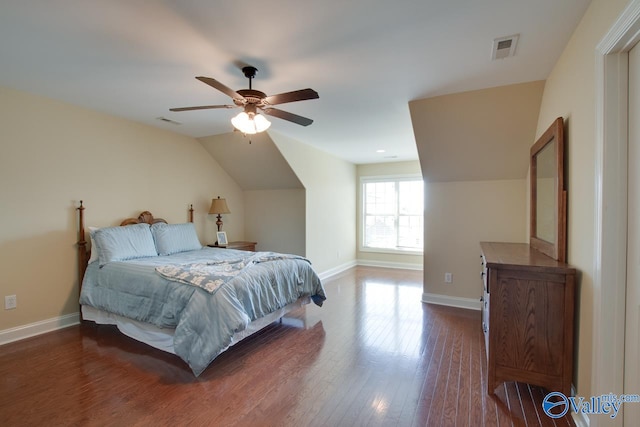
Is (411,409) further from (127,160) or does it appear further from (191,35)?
(127,160)

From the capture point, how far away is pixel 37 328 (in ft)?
9.96

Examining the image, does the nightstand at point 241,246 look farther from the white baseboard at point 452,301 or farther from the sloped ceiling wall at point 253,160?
the white baseboard at point 452,301

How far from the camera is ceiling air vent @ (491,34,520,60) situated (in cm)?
197

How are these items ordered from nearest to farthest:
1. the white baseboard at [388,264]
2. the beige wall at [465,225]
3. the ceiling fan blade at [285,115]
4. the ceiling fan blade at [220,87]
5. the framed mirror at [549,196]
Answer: the ceiling fan blade at [220,87]
the framed mirror at [549,196]
the ceiling fan blade at [285,115]
the beige wall at [465,225]
the white baseboard at [388,264]

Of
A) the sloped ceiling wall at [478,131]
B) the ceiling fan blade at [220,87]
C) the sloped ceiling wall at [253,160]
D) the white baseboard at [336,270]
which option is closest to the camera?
the ceiling fan blade at [220,87]

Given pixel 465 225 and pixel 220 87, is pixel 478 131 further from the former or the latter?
pixel 220 87

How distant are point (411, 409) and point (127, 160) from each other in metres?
4.11

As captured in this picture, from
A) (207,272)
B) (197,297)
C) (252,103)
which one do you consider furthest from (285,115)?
(197,297)

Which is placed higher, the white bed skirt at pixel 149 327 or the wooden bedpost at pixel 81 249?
the wooden bedpost at pixel 81 249

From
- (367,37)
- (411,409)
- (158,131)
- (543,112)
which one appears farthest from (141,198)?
(543,112)

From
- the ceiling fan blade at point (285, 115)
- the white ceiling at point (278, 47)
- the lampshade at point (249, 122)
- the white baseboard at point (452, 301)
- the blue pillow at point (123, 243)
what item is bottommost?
the white baseboard at point (452, 301)

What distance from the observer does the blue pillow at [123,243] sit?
10.3 ft

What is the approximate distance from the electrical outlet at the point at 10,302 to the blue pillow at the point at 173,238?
1.31 m

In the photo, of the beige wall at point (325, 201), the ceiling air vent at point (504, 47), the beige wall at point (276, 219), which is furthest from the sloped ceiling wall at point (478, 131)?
the beige wall at point (276, 219)
